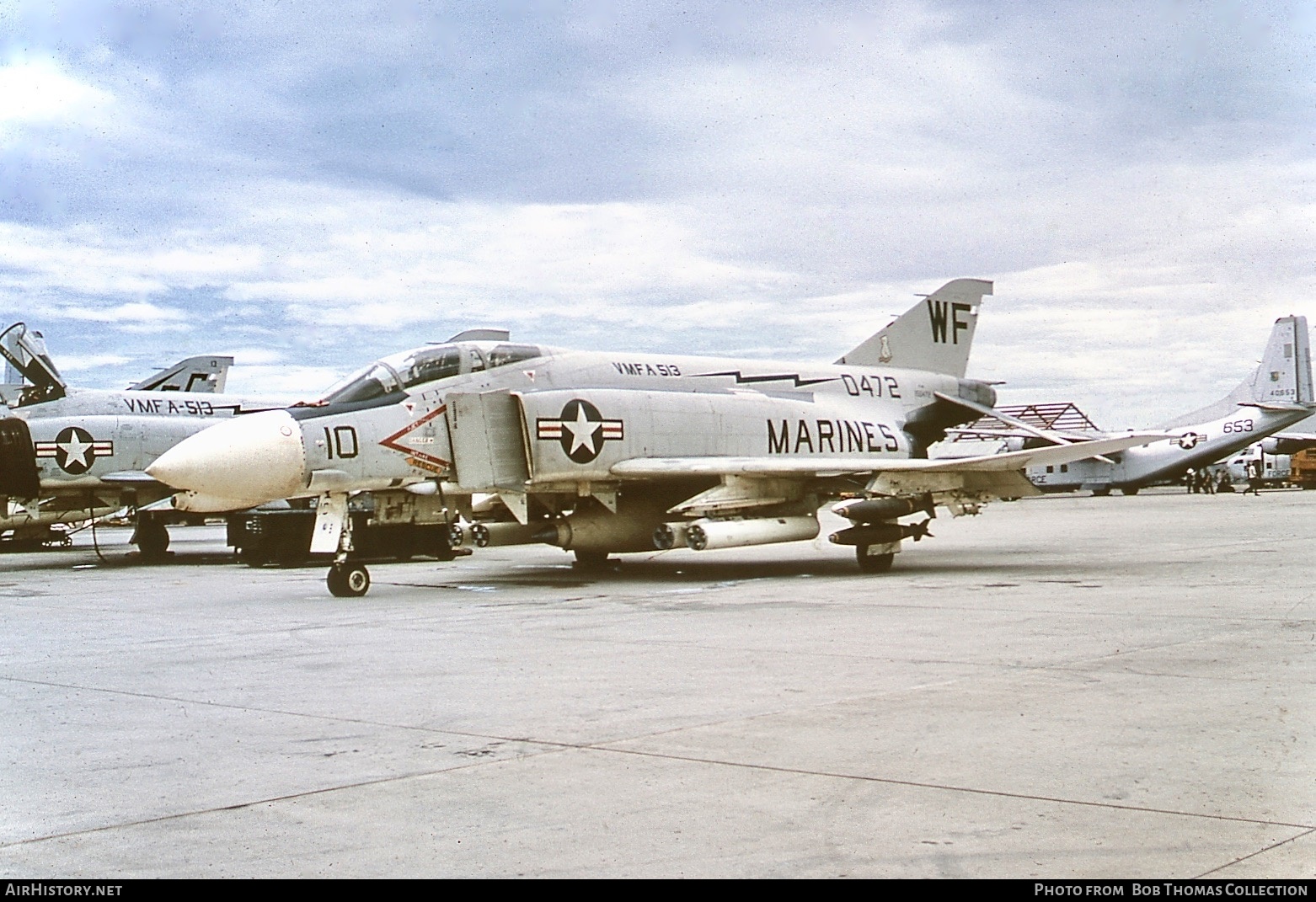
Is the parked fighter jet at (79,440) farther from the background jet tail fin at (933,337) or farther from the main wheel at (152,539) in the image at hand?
the background jet tail fin at (933,337)

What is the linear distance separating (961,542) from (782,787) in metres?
19.5

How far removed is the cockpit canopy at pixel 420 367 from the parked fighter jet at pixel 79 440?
984 centimetres

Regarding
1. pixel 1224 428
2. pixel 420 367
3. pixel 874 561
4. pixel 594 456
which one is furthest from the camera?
pixel 1224 428

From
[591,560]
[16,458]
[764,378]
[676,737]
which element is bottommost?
[676,737]

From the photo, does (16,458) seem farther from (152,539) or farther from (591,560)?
(591,560)

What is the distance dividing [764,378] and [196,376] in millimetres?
21308

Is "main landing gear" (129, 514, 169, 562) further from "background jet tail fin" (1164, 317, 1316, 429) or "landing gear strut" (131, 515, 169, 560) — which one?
"background jet tail fin" (1164, 317, 1316, 429)

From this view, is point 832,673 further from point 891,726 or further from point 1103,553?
point 1103,553

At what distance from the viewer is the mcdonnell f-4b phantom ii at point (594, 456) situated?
1423 cm

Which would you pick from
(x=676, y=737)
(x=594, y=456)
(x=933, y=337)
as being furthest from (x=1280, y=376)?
(x=676, y=737)

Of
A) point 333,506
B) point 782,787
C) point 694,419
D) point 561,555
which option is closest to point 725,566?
point 694,419

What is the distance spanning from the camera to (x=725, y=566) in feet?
60.4

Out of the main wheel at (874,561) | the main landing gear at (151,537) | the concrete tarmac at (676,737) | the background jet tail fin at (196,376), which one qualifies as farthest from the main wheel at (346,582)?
the background jet tail fin at (196,376)

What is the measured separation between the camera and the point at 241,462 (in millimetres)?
13617
